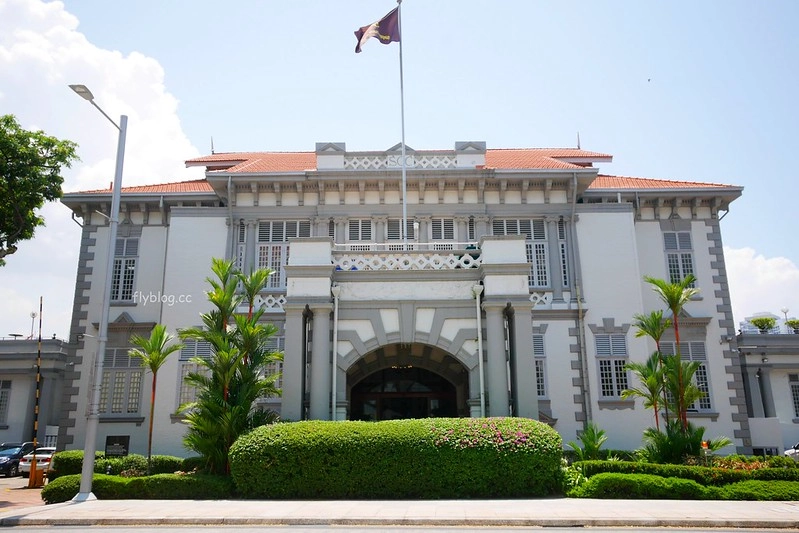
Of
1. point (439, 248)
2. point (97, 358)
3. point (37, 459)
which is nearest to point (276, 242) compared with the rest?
point (439, 248)

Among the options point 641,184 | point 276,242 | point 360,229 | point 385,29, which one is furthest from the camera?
point 641,184

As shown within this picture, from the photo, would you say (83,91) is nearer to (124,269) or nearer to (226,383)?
(226,383)

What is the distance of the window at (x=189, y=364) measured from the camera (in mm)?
24453

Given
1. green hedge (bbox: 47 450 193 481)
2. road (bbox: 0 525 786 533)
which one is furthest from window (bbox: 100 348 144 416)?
road (bbox: 0 525 786 533)

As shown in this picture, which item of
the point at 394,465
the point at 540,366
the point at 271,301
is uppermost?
the point at 271,301

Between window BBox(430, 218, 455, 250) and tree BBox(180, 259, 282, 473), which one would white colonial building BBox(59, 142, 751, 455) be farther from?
tree BBox(180, 259, 282, 473)

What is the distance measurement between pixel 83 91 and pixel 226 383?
26.3 ft

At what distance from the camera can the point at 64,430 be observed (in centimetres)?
2473

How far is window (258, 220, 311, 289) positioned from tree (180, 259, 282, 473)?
294 inches

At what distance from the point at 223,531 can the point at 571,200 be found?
64.7ft

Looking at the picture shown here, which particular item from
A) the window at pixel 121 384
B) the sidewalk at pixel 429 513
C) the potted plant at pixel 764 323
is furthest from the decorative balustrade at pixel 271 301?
the potted plant at pixel 764 323

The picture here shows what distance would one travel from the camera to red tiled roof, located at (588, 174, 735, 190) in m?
27.1

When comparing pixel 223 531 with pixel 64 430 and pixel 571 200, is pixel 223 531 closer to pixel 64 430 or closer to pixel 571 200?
pixel 64 430

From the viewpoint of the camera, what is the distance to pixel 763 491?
1429 centimetres
